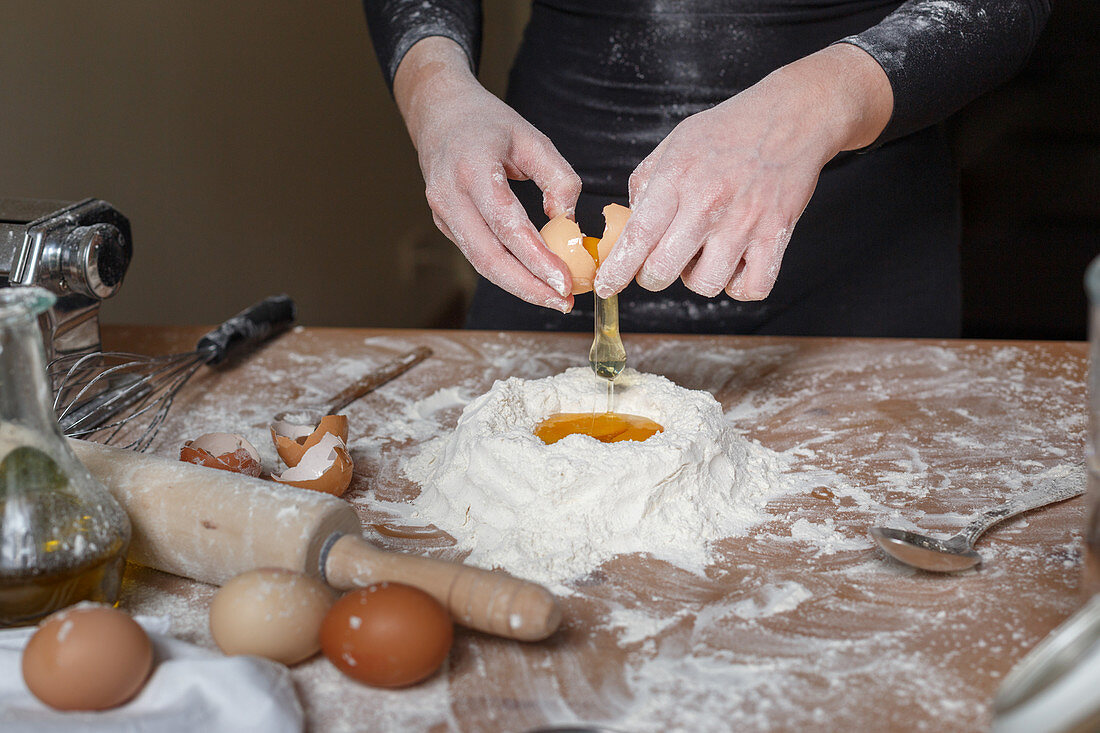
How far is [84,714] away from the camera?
698mm

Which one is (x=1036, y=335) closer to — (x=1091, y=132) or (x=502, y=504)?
(x=1091, y=132)

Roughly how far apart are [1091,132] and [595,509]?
260cm

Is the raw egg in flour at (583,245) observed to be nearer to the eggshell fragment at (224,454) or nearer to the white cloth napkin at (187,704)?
the eggshell fragment at (224,454)

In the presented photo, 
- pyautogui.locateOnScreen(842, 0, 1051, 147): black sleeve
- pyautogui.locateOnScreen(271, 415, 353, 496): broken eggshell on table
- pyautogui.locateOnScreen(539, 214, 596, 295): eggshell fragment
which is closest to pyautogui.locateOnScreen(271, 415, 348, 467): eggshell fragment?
pyautogui.locateOnScreen(271, 415, 353, 496): broken eggshell on table

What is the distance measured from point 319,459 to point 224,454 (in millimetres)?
122

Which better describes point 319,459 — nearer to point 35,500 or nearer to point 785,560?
point 35,500

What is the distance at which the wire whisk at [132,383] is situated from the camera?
1.31 meters

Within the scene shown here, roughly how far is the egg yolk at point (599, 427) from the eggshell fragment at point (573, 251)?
0.58ft

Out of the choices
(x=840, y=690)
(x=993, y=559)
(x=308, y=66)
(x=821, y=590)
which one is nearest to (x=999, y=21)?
(x=993, y=559)

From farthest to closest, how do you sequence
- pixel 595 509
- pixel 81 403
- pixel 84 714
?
pixel 81 403, pixel 595 509, pixel 84 714

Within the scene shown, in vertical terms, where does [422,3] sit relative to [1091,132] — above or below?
above

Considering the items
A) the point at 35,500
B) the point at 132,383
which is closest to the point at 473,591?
the point at 35,500

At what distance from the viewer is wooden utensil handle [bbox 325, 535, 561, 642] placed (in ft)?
2.57

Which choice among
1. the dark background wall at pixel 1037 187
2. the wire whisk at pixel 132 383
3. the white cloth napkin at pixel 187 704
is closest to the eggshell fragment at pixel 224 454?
the wire whisk at pixel 132 383
